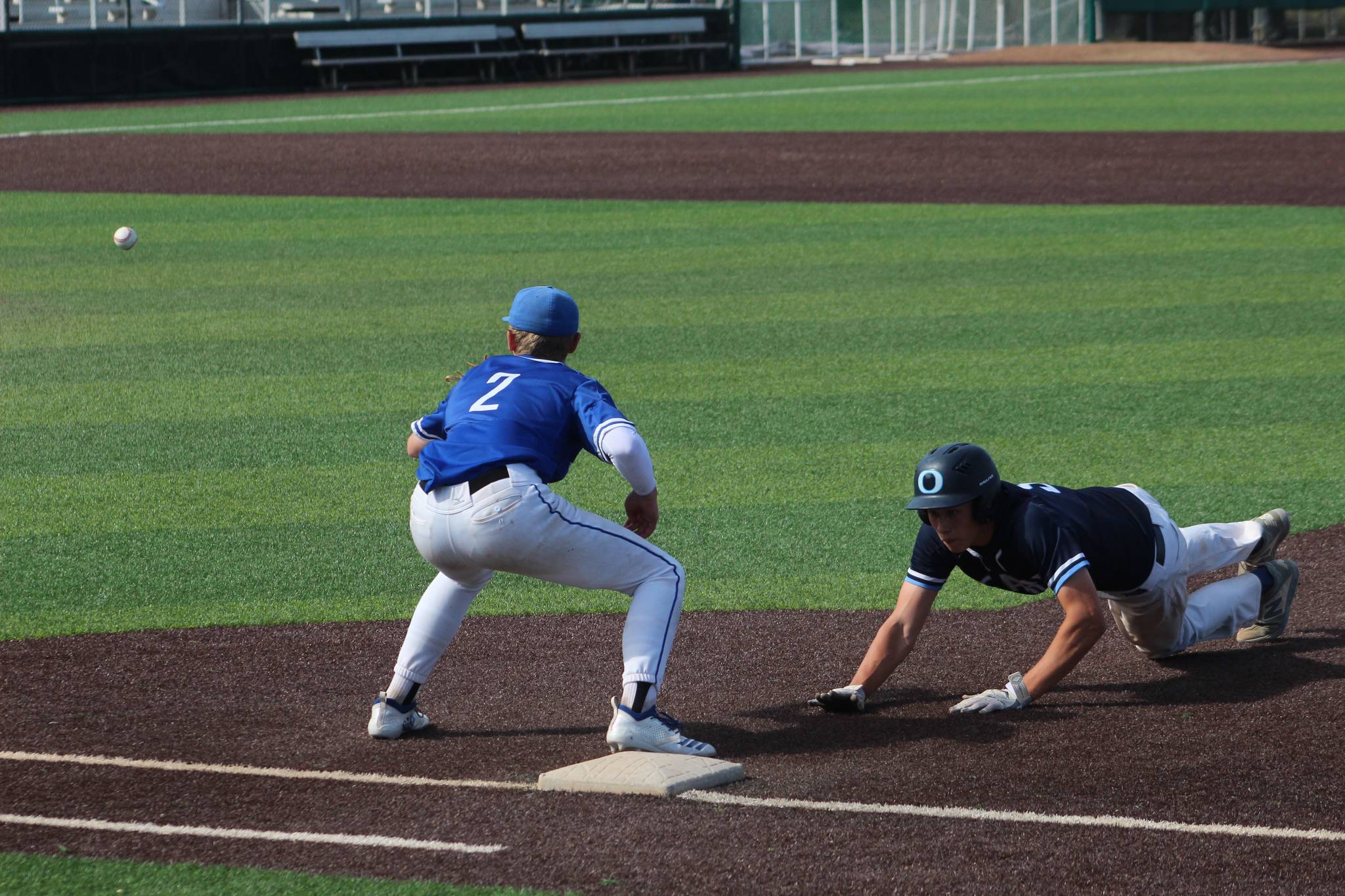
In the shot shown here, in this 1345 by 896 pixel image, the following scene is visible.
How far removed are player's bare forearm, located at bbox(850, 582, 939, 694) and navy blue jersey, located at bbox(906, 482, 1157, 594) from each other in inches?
1.9

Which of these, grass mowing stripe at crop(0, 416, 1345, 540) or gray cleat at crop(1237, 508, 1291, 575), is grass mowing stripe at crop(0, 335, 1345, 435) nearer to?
grass mowing stripe at crop(0, 416, 1345, 540)

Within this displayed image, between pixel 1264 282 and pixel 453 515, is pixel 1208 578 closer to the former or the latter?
pixel 453 515

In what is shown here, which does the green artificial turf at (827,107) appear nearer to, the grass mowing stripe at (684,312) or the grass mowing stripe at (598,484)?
the grass mowing stripe at (684,312)

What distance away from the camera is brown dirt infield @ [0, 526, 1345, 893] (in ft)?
13.1

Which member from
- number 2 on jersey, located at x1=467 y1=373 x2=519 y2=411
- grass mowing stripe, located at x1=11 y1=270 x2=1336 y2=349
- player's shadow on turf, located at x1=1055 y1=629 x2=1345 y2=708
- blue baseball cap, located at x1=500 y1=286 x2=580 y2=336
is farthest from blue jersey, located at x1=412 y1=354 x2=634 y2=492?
grass mowing stripe, located at x1=11 y1=270 x2=1336 y2=349

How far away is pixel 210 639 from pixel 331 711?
0.99m

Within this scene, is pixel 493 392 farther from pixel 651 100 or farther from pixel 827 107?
pixel 651 100

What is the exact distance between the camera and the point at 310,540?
7.23m

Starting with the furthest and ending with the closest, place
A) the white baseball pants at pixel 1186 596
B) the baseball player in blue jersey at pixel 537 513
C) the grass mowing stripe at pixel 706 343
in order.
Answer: the grass mowing stripe at pixel 706 343 → the white baseball pants at pixel 1186 596 → the baseball player in blue jersey at pixel 537 513

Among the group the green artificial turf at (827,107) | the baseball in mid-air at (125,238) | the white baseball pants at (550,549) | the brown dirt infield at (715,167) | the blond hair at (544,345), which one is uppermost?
the green artificial turf at (827,107)

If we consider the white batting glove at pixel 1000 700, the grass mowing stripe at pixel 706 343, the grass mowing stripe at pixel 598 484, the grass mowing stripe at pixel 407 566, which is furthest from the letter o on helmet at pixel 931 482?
the grass mowing stripe at pixel 706 343

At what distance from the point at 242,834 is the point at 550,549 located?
3.81ft

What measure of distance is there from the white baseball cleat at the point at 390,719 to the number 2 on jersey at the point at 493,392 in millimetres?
956

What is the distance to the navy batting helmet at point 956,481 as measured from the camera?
15.5 ft
